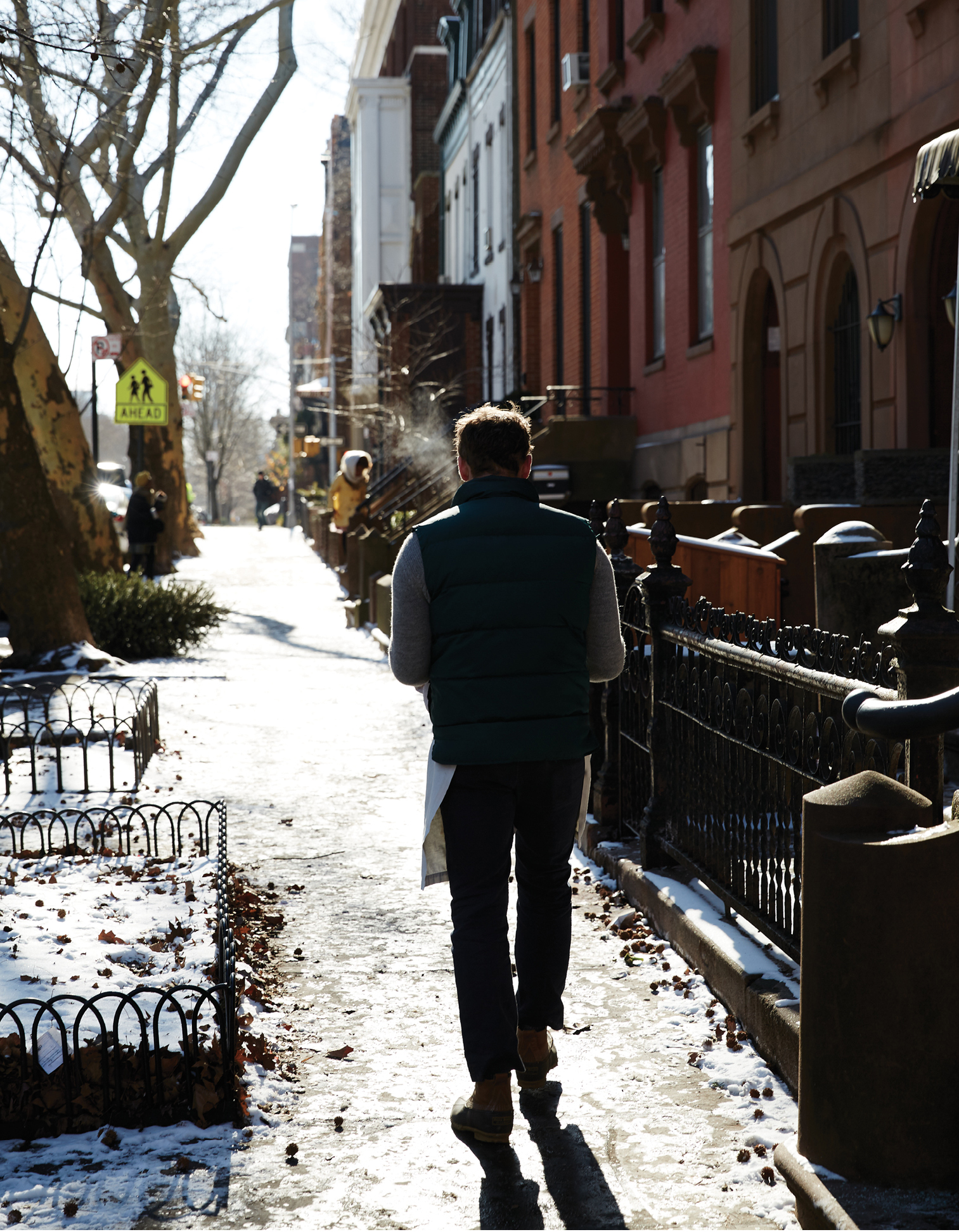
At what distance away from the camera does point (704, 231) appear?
1889cm

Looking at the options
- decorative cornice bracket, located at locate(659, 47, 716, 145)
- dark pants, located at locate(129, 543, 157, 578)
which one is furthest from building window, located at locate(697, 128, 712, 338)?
dark pants, located at locate(129, 543, 157, 578)

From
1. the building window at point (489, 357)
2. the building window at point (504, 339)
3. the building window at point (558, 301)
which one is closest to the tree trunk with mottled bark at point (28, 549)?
the building window at point (558, 301)

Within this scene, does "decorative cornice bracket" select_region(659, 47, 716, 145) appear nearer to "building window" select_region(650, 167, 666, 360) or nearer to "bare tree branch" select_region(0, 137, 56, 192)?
"building window" select_region(650, 167, 666, 360)

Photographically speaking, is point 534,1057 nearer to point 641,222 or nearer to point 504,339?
point 641,222

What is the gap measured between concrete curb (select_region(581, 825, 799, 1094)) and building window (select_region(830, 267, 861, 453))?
8393 mm

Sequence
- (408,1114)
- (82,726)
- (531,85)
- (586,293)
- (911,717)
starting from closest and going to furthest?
(911,717)
(408,1114)
(82,726)
(586,293)
(531,85)

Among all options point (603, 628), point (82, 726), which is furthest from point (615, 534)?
point (82, 726)

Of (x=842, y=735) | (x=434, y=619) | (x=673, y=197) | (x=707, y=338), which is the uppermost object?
(x=673, y=197)

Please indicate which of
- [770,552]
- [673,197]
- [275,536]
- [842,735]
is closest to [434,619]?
[842,735]

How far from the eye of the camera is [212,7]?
20.7m

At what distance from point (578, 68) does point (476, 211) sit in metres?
13.2

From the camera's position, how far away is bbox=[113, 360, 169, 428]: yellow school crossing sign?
75.3 ft

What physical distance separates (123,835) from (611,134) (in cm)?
1669

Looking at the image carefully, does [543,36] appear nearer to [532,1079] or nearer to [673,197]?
[673,197]
